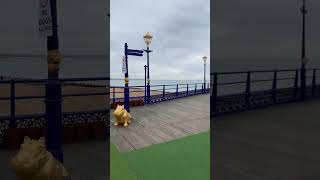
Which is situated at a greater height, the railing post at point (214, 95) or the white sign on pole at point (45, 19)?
the white sign on pole at point (45, 19)

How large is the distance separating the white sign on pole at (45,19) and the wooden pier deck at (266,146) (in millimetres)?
3522

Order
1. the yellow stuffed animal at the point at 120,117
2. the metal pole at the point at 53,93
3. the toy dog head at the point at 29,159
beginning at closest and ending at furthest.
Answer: the toy dog head at the point at 29,159 → the metal pole at the point at 53,93 → the yellow stuffed animal at the point at 120,117

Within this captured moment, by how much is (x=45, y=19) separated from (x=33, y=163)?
223 centimetres

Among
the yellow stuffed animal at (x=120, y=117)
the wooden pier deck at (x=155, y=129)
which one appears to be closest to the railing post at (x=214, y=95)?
the wooden pier deck at (x=155, y=129)

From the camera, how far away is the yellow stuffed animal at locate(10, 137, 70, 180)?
4.29 m

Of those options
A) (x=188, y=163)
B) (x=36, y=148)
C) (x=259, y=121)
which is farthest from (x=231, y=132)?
(x=36, y=148)

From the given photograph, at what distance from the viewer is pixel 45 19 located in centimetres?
554

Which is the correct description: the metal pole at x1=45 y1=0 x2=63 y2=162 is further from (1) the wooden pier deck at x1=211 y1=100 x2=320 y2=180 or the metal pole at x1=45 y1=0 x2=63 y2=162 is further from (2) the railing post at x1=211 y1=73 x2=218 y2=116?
(2) the railing post at x1=211 y1=73 x2=218 y2=116

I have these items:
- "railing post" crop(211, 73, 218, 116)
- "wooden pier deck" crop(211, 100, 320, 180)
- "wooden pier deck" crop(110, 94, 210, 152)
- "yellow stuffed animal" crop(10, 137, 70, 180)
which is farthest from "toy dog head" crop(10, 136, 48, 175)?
"railing post" crop(211, 73, 218, 116)

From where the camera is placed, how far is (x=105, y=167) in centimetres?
719

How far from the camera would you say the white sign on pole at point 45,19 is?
545 centimetres

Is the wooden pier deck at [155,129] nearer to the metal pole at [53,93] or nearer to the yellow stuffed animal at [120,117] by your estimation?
the yellow stuffed animal at [120,117]

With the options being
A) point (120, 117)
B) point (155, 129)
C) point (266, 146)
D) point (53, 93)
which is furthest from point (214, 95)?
point (53, 93)

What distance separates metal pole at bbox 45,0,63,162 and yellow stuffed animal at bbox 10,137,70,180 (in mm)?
1062
